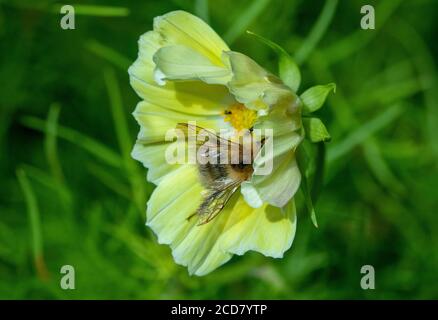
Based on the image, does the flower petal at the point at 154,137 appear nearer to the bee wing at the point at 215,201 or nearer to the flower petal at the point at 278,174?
the bee wing at the point at 215,201

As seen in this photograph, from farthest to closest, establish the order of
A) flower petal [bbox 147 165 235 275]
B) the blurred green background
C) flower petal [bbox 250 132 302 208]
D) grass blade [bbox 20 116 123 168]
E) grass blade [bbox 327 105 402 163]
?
1. the blurred green background
2. grass blade [bbox 20 116 123 168]
3. grass blade [bbox 327 105 402 163]
4. flower petal [bbox 147 165 235 275]
5. flower petal [bbox 250 132 302 208]

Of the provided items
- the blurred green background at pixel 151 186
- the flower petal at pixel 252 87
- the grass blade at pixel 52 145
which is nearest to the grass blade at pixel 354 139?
the blurred green background at pixel 151 186

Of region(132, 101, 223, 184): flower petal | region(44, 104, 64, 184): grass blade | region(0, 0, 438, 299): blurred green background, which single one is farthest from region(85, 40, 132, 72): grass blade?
region(132, 101, 223, 184): flower petal

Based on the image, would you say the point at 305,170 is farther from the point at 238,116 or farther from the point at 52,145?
the point at 52,145

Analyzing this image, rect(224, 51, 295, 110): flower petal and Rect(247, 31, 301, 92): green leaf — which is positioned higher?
Rect(247, 31, 301, 92): green leaf

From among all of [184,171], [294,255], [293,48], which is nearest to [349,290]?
[294,255]

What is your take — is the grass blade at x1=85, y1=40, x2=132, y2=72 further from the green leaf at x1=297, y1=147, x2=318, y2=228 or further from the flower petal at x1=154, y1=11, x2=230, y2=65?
the green leaf at x1=297, y1=147, x2=318, y2=228

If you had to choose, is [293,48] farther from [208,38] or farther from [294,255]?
[208,38]
